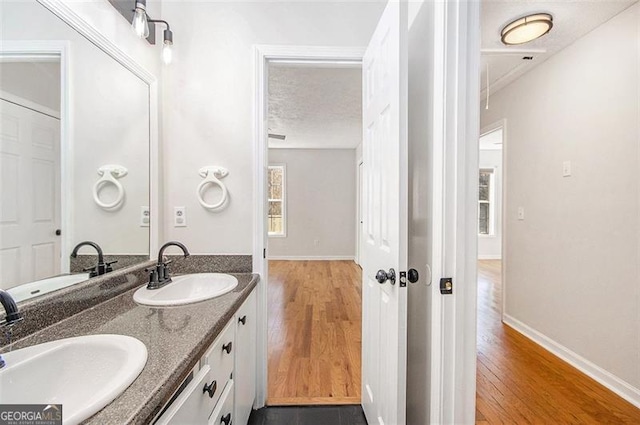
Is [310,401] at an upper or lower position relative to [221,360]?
lower

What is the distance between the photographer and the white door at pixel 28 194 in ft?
2.63

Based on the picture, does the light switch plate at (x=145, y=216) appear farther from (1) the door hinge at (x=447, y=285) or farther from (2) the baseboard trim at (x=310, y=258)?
(2) the baseboard trim at (x=310, y=258)

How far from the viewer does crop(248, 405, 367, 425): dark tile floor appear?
1.53 meters

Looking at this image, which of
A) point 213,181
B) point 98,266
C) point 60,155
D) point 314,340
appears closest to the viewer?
point 60,155

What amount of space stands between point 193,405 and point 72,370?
1.08 feet

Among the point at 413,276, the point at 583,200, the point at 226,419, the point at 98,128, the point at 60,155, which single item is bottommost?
the point at 226,419

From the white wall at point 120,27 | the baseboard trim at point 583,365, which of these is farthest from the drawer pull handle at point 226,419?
the baseboard trim at point 583,365

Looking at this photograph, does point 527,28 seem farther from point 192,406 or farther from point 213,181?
point 192,406

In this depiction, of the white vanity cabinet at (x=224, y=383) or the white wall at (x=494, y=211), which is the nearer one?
the white vanity cabinet at (x=224, y=383)

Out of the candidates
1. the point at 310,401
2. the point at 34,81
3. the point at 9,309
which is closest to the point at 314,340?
the point at 310,401

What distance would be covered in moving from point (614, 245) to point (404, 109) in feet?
6.43

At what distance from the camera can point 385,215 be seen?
117 centimetres

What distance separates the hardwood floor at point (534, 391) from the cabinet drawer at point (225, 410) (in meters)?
1.40

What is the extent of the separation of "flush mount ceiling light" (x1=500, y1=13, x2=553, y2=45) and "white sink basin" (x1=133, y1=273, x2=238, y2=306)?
249 cm
